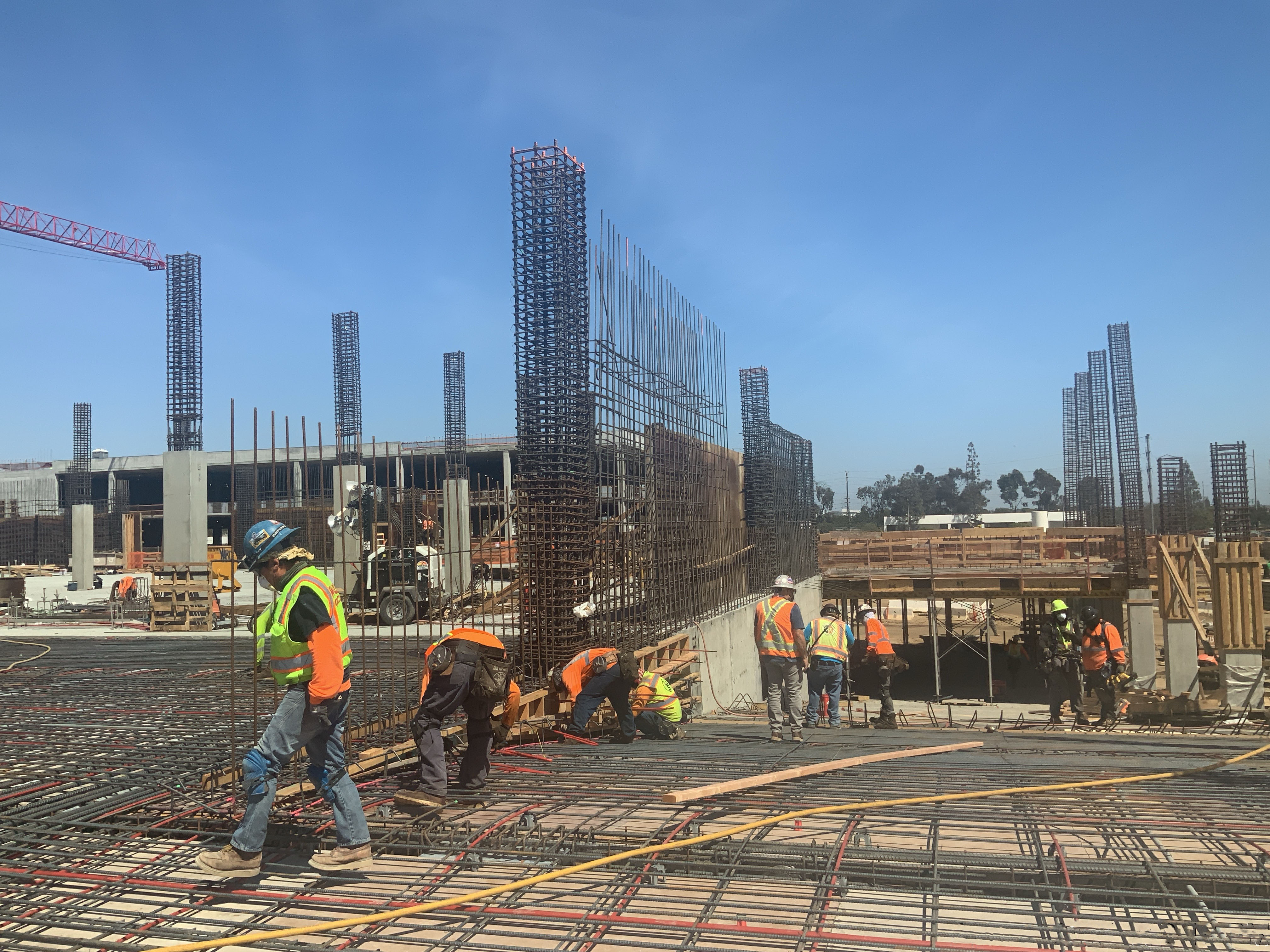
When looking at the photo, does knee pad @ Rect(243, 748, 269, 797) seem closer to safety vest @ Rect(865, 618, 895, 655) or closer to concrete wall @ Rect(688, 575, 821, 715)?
concrete wall @ Rect(688, 575, 821, 715)

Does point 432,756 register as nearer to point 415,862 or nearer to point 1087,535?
point 415,862

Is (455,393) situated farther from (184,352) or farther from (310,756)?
(310,756)

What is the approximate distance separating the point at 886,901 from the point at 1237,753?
15.3ft

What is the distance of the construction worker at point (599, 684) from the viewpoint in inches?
275

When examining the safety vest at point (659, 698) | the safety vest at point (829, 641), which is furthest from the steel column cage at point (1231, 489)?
the safety vest at point (659, 698)

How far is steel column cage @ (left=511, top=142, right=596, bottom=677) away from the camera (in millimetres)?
9492

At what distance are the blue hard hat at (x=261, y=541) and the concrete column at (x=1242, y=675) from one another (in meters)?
14.1

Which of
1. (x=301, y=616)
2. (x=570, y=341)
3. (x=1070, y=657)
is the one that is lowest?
(x=1070, y=657)

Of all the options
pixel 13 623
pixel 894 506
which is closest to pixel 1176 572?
pixel 13 623

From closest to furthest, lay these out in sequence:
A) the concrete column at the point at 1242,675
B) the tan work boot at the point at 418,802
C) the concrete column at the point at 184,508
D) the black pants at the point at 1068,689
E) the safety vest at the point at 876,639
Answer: the tan work boot at the point at 418,802 < the safety vest at the point at 876,639 < the black pants at the point at 1068,689 < the concrete column at the point at 1242,675 < the concrete column at the point at 184,508

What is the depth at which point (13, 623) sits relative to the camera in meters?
17.8

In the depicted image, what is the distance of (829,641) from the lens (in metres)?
9.62

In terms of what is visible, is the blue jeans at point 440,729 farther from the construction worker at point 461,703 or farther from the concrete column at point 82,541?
the concrete column at point 82,541

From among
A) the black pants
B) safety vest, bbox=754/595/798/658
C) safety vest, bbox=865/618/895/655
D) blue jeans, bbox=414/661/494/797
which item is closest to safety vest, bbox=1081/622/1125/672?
the black pants
